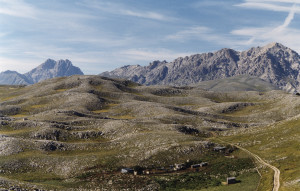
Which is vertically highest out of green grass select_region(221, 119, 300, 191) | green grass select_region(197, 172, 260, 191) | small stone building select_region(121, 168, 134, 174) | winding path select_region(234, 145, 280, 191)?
green grass select_region(221, 119, 300, 191)

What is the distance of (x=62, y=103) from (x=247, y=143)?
108m

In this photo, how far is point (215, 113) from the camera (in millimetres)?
151125

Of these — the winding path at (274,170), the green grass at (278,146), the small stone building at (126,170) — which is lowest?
the small stone building at (126,170)

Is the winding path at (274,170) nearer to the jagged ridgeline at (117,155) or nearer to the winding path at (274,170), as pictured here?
the winding path at (274,170)

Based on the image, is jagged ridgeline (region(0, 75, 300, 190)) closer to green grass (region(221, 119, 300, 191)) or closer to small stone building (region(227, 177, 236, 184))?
green grass (region(221, 119, 300, 191))

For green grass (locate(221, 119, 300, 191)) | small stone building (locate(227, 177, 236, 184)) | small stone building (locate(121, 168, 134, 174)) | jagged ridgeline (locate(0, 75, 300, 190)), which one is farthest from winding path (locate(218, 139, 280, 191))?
small stone building (locate(121, 168, 134, 174))

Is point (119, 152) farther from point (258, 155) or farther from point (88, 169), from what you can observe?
point (258, 155)

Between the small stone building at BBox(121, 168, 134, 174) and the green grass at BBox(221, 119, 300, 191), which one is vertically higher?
the green grass at BBox(221, 119, 300, 191)

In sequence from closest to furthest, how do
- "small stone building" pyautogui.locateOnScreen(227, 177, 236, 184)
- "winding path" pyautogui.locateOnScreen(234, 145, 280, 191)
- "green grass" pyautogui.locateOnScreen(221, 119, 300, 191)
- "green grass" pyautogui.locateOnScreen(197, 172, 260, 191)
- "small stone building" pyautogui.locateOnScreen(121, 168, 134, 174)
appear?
"winding path" pyautogui.locateOnScreen(234, 145, 280, 191)
"green grass" pyautogui.locateOnScreen(197, 172, 260, 191)
"green grass" pyautogui.locateOnScreen(221, 119, 300, 191)
"small stone building" pyautogui.locateOnScreen(227, 177, 236, 184)
"small stone building" pyautogui.locateOnScreen(121, 168, 134, 174)

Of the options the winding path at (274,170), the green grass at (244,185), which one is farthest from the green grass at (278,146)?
the green grass at (244,185)

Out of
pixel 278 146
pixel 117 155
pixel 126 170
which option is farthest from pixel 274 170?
pixel 117 155

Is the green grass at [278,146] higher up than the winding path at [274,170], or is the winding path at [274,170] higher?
the green grass at [278,146]

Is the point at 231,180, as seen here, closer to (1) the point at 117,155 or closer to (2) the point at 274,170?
(2) the point at 274,170

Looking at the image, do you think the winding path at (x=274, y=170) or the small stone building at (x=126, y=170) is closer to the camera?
the winding path at (x=274, y=170)
